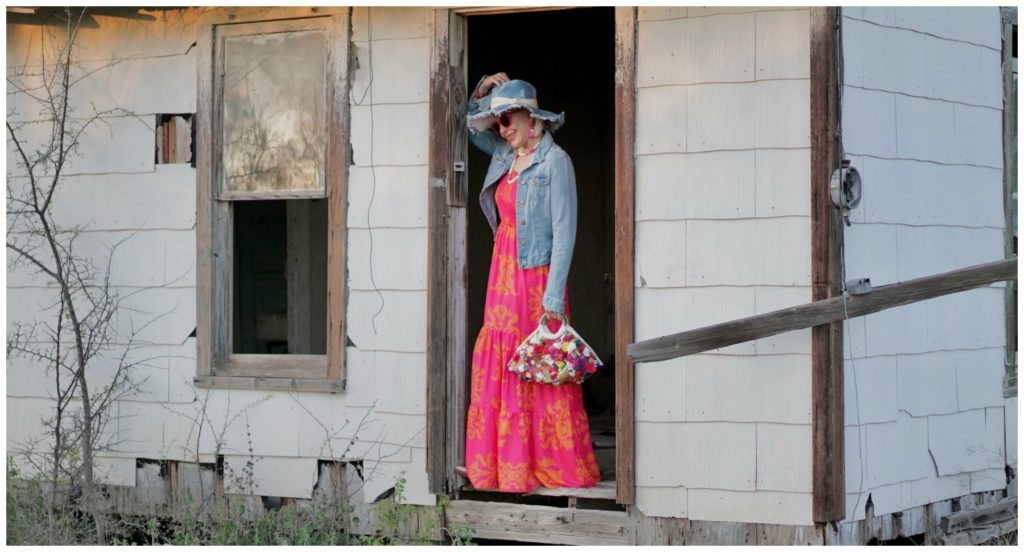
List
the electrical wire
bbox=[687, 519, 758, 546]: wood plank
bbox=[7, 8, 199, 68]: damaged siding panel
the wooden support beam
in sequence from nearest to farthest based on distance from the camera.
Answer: the wooden support beam
bbox=[687, 519, 758, 546]: wood plank
the electrical wire
bbox=[7, 8, 199, 68]: damaged siding panel

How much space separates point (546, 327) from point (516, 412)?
47 cm

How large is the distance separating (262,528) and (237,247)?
3.65 m

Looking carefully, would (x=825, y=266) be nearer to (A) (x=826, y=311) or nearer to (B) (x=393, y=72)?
(A) (x=826, y=311)

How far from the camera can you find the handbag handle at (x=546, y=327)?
6523mm

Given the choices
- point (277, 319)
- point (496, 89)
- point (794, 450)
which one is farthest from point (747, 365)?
point (277, 319)

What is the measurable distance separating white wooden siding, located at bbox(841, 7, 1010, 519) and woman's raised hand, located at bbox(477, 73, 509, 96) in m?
1.74

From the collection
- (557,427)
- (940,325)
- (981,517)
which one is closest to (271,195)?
(557,427)

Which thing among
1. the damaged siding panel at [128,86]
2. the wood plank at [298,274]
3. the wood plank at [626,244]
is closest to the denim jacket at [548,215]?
the wood plank at [626,244]

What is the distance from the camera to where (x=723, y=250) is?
6.23 m

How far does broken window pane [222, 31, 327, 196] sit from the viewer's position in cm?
725

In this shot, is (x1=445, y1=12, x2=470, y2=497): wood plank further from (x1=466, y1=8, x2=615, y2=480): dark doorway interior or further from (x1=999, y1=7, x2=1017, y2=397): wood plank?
(x1=999, y1=7, x2=1017, y2=397): wood plank

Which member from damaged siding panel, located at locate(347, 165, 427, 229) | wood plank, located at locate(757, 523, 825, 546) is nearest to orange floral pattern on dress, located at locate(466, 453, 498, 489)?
damaged siding panel, located at locate(347, 165, 427, 229)

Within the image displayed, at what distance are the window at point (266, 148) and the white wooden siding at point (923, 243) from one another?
2.69m

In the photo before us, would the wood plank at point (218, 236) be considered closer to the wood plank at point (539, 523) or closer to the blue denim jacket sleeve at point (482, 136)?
the blue denim jacket sleeve at point (482, 136)
